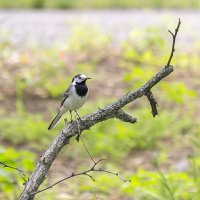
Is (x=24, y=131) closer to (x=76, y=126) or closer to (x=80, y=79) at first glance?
(x=80, y=79)

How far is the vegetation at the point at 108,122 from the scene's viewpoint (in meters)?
4.44

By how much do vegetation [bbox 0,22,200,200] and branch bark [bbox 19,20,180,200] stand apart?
703mm

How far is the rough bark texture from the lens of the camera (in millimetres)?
2775

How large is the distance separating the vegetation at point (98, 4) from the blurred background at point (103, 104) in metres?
3.59

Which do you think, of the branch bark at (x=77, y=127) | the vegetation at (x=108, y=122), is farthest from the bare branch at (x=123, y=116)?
the vegetation at (x=108, y=122)

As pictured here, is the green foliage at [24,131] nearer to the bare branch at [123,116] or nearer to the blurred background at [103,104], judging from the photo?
the blurred background at [103,104]

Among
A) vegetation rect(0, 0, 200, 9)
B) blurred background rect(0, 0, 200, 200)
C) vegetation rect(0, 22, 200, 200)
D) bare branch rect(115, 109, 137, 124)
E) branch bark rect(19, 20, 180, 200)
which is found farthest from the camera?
vegetation rect(0, 0, 200, 9)

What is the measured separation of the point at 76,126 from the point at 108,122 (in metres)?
3.55

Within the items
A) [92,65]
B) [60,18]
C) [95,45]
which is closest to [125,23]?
[60,18]

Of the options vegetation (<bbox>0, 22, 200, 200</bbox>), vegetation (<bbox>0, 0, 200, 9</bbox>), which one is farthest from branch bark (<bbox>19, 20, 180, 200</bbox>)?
vegetation (<bbox>0, 0, 200, 9</bbox>)

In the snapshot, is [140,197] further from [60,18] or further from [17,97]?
[60,18]

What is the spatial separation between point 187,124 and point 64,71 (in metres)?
2.42

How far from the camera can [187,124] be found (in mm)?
6430

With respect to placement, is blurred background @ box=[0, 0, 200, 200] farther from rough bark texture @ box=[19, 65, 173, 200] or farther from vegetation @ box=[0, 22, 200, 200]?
rough bark texture @ box=[19, 65, 173, 200]
